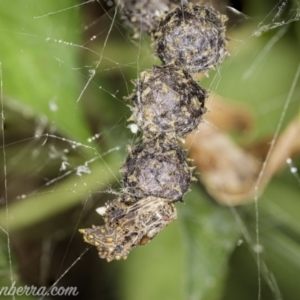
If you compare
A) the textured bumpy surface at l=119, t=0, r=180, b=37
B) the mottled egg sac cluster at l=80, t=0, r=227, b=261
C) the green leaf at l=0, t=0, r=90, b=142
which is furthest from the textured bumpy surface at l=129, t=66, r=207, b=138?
the green leaf at l=0, t=0, r=90, b=142

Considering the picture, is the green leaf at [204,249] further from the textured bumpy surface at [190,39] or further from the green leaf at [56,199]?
the textured bumpy surface at [190,39]

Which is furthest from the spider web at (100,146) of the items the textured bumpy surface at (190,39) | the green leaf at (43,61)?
the textured bumpy surface at (190,39)

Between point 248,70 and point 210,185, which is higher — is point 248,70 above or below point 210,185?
above

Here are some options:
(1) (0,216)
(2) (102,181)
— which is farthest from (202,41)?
(1) (0,216)

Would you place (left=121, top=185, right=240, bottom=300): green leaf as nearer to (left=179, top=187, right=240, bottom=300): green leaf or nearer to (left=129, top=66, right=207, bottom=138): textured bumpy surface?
(left=179, top=187, right=240, bottom=300): green leaf

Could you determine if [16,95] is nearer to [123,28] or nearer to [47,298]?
[123,28]

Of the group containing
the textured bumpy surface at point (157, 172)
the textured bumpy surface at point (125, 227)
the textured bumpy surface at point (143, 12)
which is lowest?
the textured bumpy surface at point (125, 227)
